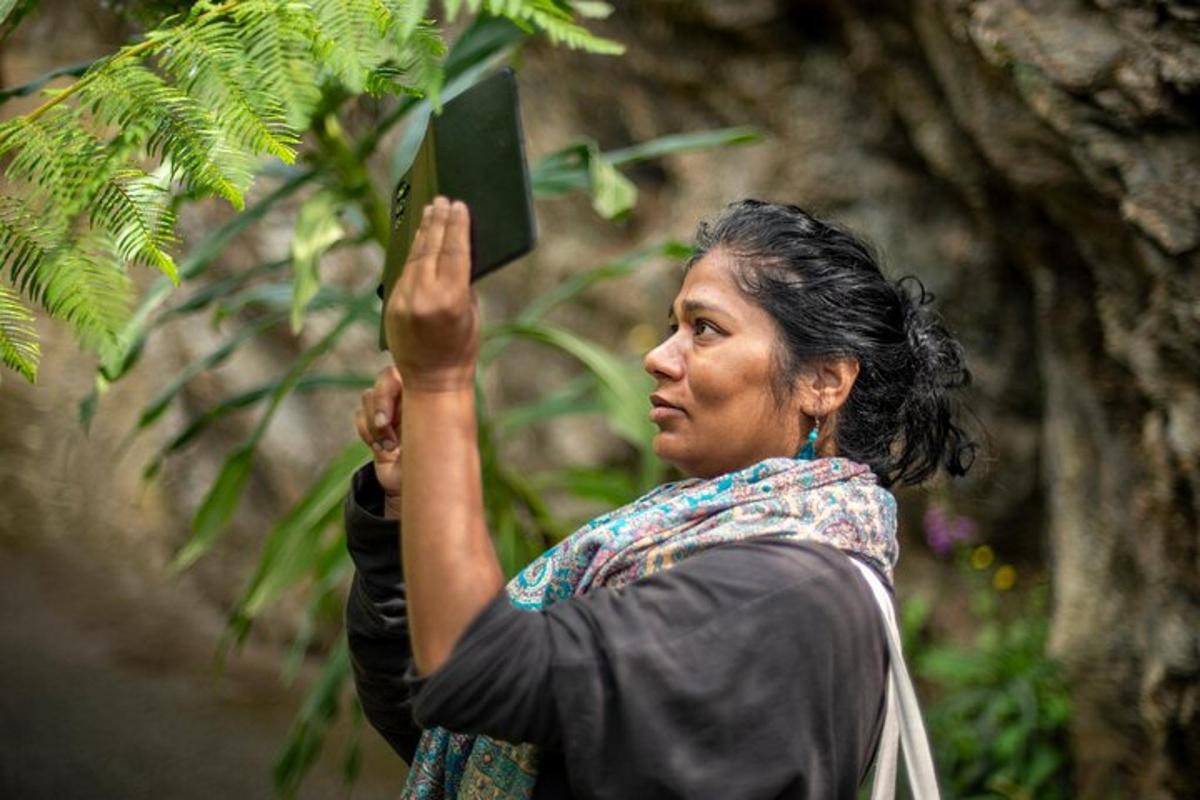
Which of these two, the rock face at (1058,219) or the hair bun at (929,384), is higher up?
the hair bun at (929,384)

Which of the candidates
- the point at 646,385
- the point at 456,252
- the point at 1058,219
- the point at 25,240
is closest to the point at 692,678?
the point at 456,252

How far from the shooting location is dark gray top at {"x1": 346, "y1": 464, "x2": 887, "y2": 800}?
1.05 m

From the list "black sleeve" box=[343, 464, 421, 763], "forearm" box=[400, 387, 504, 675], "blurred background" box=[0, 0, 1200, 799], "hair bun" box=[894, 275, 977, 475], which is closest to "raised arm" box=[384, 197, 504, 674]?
"forearm" box=[400, 387, 504, 675]

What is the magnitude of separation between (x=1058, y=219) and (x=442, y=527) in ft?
6.95

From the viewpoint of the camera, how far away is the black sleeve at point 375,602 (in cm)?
136

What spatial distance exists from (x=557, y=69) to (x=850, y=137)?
103 cm

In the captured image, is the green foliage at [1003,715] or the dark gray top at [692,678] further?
the green foliage at [1003,715]

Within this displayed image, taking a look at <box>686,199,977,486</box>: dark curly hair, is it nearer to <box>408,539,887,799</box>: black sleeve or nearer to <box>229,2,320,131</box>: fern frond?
<box>408,539,887,799</box>: black sleeve

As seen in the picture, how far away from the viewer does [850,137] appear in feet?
12.1

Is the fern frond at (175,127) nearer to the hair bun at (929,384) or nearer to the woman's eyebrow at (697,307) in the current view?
the woman's eyebrow at (697,307)

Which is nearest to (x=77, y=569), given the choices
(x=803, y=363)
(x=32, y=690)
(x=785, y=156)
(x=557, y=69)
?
(x=32, y=690)

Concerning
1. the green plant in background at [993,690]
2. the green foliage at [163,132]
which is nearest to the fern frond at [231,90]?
the green foliage at [163,132]

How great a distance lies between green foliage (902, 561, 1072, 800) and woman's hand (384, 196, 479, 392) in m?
2.34

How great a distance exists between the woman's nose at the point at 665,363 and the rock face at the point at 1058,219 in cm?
132
